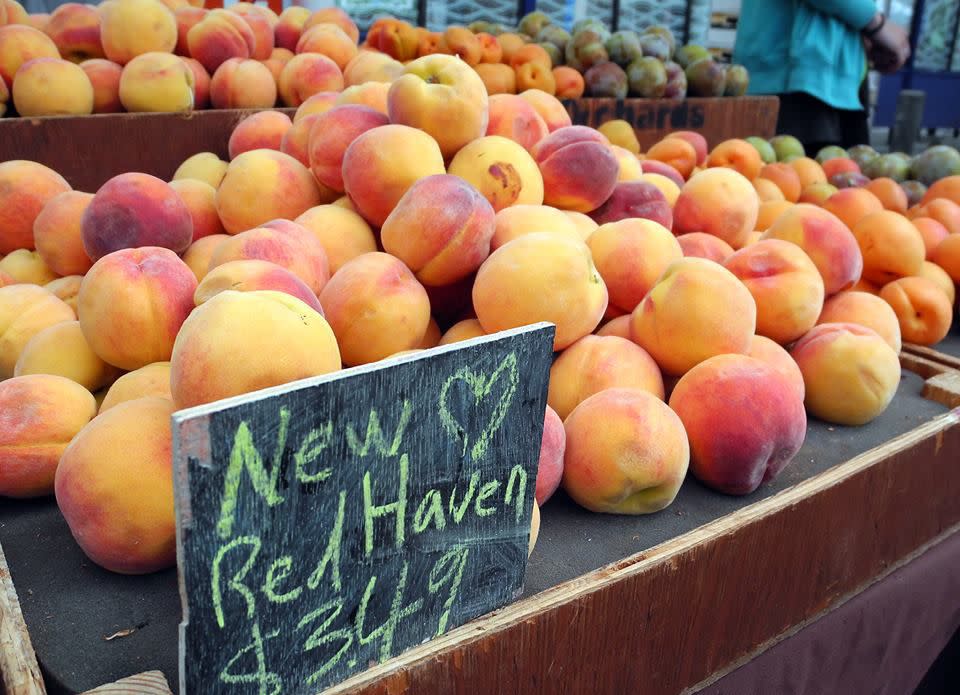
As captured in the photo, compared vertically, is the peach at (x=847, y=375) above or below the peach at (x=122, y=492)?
below

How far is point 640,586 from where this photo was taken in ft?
2.28

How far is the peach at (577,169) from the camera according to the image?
3.74ft

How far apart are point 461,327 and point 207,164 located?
0.66 metres

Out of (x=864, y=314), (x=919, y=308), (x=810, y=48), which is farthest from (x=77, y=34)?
(x=810, y=48)

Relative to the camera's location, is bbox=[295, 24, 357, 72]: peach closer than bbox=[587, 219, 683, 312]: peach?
No

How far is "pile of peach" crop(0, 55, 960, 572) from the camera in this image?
63 centimetres

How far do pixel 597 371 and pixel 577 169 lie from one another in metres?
0.39

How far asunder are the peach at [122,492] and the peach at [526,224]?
50 centimetres

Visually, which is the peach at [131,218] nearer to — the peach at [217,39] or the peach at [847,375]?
the peach at [847,375]

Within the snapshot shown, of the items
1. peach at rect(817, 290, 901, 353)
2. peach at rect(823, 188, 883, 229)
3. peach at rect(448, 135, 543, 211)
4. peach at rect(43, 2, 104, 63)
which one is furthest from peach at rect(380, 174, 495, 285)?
peach at rect(43, 2, 104, 63)

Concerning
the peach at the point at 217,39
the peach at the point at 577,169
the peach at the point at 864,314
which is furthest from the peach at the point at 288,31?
the peach at the point at 864,314

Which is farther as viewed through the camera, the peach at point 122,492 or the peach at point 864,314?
the peach at point 864,314

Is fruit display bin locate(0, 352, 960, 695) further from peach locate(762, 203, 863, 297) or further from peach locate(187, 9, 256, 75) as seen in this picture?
peach locate(187, 9, 256, 75)

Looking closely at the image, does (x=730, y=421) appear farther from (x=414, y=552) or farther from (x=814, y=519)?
(x=414, y=552)
